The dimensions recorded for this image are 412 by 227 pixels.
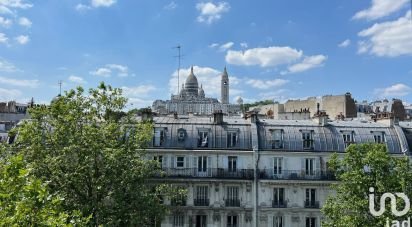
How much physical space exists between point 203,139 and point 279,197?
22.5ft

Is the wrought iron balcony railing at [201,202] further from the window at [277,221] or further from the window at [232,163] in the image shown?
the window at [277,221]

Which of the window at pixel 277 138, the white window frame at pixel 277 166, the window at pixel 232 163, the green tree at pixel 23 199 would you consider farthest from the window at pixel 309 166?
the green tree at pixel 23 199

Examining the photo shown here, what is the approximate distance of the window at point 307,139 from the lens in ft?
121

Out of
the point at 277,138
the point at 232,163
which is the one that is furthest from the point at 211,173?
the point at 277,138

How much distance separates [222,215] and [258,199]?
9.12 feet

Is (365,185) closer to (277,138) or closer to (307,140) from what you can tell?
(307,140)

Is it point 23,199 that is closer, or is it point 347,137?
point 23,199

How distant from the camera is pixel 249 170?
35781 mm

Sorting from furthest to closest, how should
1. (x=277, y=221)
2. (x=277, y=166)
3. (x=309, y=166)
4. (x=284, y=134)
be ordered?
1. (x=284, y=134)
2. (x=309, y=166)
3. (x=277, y=166)
4. (x=277, y=221)

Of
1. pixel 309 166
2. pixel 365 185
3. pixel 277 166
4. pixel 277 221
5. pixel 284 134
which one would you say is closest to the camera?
pixel 365 185

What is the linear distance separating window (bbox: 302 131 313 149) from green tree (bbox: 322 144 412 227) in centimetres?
1027

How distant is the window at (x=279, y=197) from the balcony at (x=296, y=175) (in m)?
0.86

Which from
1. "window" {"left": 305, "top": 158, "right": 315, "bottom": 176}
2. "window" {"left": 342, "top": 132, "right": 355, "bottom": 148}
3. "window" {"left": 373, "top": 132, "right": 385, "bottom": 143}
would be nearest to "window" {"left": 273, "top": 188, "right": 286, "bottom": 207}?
"window" {"left": 305, "top": 158, "right": 315, "bottom": 176}

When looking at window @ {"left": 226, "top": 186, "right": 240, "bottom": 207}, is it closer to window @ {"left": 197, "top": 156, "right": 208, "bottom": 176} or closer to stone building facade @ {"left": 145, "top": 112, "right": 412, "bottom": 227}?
stone building facade @ {"left": 145, "top": 112, "right": 412, "bottom": 227}
